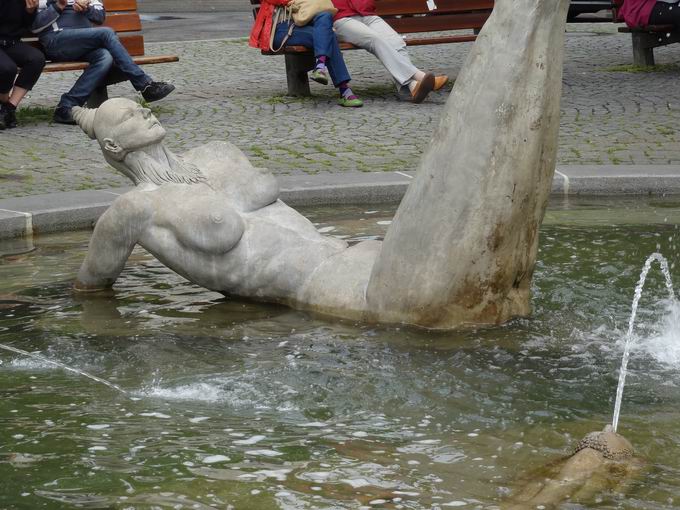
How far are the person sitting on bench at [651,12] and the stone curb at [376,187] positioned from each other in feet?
15.8

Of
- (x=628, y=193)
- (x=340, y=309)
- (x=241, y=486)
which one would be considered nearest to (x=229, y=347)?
(x=340, y=309)

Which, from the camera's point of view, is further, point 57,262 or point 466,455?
point 57,262

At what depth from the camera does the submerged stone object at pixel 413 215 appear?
4.64m

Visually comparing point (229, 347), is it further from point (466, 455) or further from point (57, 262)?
point (57, 262)

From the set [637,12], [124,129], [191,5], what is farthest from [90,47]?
[191,5]

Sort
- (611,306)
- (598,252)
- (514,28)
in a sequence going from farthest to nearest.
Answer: (598,252)
(611,306)
(514,28)

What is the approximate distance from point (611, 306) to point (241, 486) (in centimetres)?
222

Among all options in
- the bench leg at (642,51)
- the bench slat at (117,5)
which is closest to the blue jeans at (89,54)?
the bench slat at (117,5)

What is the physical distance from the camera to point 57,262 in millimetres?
6414

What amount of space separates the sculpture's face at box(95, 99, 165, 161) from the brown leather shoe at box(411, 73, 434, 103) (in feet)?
20.0

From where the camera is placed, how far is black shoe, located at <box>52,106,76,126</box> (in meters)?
10.7

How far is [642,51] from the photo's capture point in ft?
42.1

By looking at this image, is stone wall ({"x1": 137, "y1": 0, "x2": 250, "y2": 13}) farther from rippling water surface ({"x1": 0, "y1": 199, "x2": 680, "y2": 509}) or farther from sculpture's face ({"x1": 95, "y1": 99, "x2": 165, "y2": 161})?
sculpture's face ({"x1": 95, "y1": 99, "x2": 165, "y2": 161})

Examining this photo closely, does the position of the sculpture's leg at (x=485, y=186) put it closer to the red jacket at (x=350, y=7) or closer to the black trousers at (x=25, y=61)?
the black trousers at (x=25, y=61)
